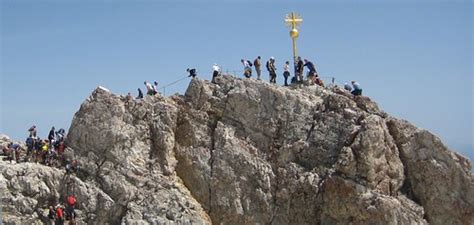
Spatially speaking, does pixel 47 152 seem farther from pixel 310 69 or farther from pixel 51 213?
pixel 310 69

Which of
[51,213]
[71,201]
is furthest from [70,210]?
[51,213]

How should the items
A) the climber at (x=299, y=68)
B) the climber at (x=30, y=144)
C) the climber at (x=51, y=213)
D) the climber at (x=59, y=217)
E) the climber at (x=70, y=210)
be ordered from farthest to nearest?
the climber at (x=299, y=68) < the climber at (x=30, y=144) < the climber at (x=70, y=210) < the climber at (x=51, y=213) < the climber at (x=59, y=217)

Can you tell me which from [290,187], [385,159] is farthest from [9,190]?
[385,159]

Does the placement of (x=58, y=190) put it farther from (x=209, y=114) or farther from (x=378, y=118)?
(x=378, y=118)

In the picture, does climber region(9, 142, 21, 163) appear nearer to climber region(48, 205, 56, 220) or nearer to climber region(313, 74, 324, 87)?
climber region(48, 205, 56, 220)

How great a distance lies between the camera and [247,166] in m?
38.2

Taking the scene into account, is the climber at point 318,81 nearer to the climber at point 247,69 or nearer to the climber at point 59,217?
the climber at point 247,69

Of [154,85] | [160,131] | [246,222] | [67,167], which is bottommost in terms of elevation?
[246,222]

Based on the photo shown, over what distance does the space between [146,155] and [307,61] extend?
14.6 metres

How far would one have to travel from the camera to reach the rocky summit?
3538 centimetres

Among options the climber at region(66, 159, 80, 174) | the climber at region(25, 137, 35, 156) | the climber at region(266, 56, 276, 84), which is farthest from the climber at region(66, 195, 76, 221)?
the climber at region(266, 56, 276, 84)

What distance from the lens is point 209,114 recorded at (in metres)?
39.9

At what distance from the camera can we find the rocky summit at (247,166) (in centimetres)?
3538

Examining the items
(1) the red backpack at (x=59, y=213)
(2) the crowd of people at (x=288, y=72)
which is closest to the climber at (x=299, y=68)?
(2) the crowd of people at (x=288, y=72)
